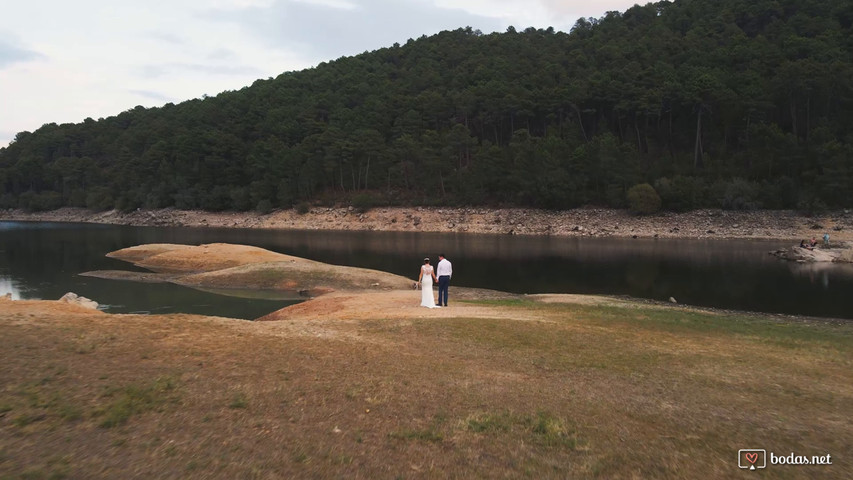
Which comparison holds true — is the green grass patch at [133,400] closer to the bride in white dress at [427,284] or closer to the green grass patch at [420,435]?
the green grass patch at [420,435]

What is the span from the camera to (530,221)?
3585 inches

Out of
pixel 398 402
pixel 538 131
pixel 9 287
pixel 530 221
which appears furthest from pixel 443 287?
pixel 538 131

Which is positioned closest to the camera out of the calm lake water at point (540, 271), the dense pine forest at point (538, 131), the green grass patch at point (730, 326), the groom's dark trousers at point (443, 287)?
the green grass patch at point (730, 326)

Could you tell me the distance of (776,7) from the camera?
411ft

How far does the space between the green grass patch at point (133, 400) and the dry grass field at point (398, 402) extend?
0.04 metres

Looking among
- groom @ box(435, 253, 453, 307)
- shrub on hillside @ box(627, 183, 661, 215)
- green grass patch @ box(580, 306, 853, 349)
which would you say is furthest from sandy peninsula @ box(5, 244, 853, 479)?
shrub on hillside @ box(627, 183, 661, 215)

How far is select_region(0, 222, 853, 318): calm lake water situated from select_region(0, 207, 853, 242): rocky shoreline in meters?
7.03

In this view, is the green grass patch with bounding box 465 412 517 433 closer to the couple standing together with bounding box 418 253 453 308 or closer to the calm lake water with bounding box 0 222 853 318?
the couple standing together with bounding box 418 253 453 308

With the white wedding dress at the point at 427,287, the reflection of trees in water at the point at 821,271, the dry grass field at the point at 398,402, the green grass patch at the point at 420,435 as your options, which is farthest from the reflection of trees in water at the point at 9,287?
the reflection of trees in water at the point at 821,271

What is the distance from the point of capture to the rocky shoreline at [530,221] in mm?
71250

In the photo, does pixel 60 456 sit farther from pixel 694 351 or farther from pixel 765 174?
pixel 765 174

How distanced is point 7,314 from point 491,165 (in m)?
91.9

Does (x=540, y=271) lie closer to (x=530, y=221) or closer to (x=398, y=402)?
(x=398, y=402)

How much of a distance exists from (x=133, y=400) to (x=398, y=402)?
15.1ft
